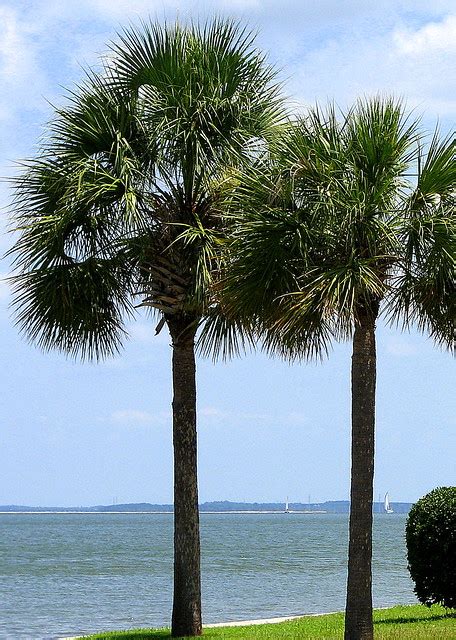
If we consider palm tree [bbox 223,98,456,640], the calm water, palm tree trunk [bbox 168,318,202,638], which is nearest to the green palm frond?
palm tree [bbox 223,98,456,640]

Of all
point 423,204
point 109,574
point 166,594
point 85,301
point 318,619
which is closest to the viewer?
point 423,204

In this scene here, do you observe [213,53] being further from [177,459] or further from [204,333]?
[177,459]

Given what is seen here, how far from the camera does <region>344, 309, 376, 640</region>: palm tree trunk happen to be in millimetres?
12836

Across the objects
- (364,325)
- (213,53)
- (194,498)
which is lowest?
(194,498)

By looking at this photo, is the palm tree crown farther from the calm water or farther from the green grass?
the calm water

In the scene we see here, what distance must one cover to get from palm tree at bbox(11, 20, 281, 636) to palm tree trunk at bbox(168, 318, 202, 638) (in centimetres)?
2

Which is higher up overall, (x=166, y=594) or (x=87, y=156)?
(x=87, y=156)

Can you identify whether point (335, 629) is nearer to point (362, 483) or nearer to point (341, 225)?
point (362, 483)

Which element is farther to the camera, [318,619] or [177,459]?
[318,619]

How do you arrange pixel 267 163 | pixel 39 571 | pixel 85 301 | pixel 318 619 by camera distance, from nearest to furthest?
1. pixel 267 163
2. pixel 85 301
3. pixel 318 619
4. pixel 39 571

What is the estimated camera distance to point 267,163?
13977 mm

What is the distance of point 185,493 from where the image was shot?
617 inches

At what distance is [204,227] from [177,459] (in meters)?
3.33

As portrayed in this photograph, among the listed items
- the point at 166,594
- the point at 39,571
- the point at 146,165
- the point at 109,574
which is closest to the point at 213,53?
the point at 146,165
